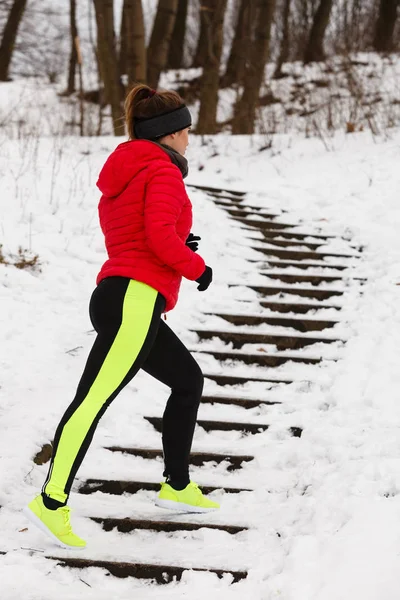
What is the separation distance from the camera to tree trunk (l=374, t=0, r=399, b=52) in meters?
17.5

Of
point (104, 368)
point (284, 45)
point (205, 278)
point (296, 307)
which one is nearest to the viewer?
point (104, 368)

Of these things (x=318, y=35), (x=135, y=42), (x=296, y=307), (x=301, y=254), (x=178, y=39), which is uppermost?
(x=318, y=35)

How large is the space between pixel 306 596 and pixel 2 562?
119cm

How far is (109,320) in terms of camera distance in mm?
2621

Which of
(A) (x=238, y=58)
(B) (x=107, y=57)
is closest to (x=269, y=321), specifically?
(B) (x=107, y=57)

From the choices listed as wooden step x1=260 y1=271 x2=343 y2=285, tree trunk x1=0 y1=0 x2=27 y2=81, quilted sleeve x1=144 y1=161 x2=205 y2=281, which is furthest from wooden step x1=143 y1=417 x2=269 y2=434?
tree trunk x1=0 y1=0 x2=27 y2=81

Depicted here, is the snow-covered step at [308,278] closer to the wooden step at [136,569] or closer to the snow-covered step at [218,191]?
the snow-covered step at [218,191]

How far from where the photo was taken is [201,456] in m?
3.71

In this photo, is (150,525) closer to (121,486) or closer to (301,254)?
(121,486)

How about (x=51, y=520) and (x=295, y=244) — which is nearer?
(x=51, y=520)

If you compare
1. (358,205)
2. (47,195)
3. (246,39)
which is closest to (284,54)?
(246,39)

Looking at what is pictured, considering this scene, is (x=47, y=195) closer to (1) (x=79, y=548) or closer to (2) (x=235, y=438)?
(2) (x=235, y=438)

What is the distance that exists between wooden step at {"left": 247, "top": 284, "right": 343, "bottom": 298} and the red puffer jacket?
320cm

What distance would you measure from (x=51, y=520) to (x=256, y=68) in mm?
10684
